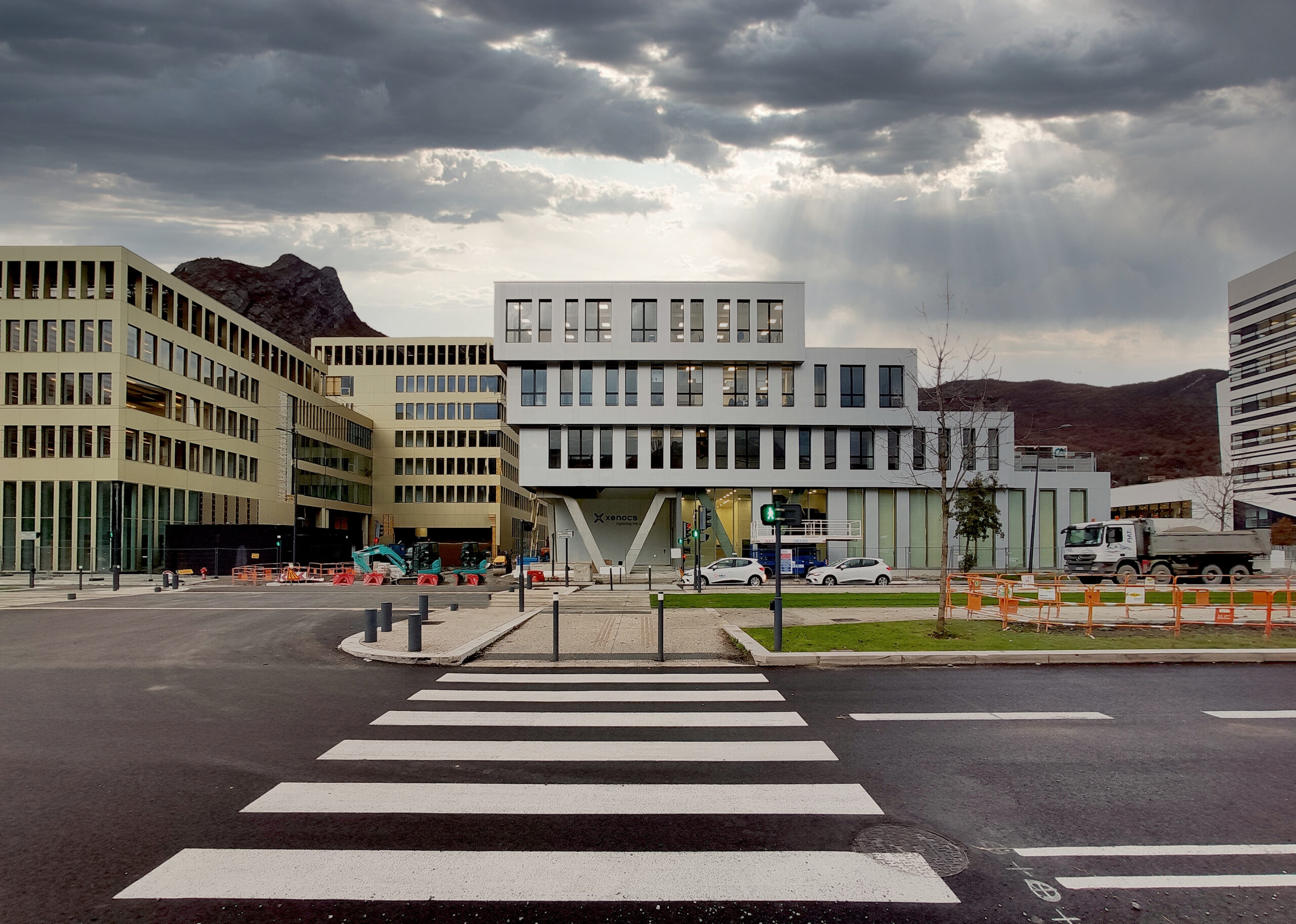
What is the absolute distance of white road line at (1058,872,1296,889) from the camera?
473 cm

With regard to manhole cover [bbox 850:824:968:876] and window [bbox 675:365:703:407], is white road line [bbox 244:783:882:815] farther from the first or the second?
window [bbox 675:365:703:407]

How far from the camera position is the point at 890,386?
168 ft

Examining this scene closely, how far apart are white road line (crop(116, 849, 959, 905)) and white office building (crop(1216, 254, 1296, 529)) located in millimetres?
86510

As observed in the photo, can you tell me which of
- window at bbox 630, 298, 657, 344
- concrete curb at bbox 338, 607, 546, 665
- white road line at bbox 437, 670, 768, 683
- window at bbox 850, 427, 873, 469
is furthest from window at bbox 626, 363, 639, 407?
white road line at bbox 437, 670, 768, 683

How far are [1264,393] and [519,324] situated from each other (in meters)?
81.3

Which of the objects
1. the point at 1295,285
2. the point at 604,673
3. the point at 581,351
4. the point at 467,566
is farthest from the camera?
the point at 1295,285

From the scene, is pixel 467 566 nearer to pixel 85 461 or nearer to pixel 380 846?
pixel 85 461

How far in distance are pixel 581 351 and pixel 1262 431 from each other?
77689 millimetres

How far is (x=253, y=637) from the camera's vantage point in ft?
54.8

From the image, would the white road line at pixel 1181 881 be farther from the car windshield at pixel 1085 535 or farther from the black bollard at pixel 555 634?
the car windshield at pixel 1085 535

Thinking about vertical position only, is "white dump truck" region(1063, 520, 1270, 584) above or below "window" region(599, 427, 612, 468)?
below

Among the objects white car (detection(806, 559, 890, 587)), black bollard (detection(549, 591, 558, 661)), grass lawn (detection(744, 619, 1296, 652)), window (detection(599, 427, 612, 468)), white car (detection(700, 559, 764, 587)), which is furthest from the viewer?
window (detection(599, 427, 612, 468))

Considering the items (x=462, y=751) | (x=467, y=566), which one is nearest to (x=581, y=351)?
(x=467, y=566)

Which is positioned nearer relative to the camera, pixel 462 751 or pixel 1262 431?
pixel 462 751
